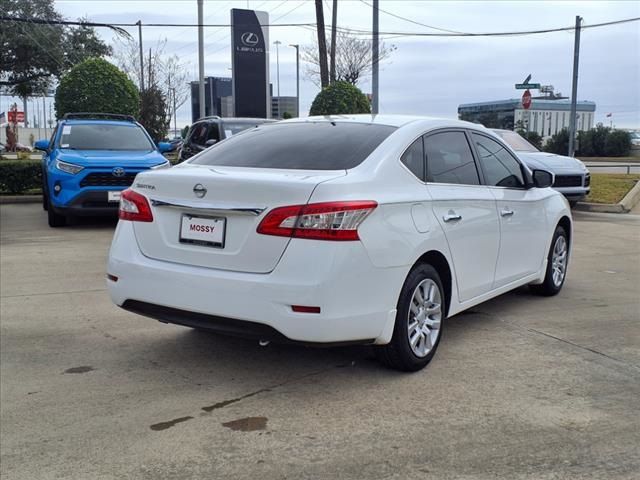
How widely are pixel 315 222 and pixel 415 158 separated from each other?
1.15 m

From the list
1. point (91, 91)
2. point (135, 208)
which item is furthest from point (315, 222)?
point (91, 91)

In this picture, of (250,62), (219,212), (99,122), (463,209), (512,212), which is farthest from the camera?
(250,62)

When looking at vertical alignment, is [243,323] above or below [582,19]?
below

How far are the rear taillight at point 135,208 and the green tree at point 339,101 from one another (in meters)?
13.9

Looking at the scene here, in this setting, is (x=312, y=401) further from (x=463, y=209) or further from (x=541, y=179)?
(x=541, y=179)

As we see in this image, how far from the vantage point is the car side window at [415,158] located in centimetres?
433

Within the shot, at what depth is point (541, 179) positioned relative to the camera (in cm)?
588

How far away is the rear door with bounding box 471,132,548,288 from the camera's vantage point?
5.22 metres

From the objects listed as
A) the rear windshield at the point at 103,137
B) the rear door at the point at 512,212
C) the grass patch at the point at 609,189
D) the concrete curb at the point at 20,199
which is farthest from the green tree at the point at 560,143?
the rear door at the point at 512,212

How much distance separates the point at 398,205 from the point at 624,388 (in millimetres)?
1747

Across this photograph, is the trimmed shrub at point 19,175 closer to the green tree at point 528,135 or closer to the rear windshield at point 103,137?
the rear windshield at point 103,137

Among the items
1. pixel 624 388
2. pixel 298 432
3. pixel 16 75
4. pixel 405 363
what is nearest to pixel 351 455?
pixel 298 432

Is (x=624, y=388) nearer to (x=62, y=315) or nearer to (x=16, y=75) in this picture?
(x=62, y=315)

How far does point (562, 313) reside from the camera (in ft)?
19.0
